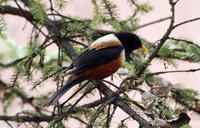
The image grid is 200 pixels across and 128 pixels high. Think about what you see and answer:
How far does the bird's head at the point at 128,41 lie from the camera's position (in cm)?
233

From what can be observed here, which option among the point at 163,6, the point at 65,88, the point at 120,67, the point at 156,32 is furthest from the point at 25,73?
the point at 163,6

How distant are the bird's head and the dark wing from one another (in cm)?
14

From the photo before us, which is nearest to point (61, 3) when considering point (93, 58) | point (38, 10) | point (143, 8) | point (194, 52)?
point (38, 10)

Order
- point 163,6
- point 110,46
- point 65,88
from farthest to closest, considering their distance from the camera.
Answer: point 163,6, point 110,46, point 65,88

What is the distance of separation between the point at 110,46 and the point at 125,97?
0.50 meters

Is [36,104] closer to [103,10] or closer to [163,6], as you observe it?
[103,10]

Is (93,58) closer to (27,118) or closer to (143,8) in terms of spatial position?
(143,8)

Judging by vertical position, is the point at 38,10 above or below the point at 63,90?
above

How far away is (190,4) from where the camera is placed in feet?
17.4

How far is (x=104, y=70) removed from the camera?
6.91 feet

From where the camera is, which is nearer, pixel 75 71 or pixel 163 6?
pixel 75 71

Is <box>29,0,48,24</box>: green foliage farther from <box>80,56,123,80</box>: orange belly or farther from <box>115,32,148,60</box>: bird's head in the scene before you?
<box>115,32,148,60</box>: bird's head

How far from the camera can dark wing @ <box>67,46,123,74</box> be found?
2.03m

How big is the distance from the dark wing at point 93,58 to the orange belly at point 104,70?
24mm
